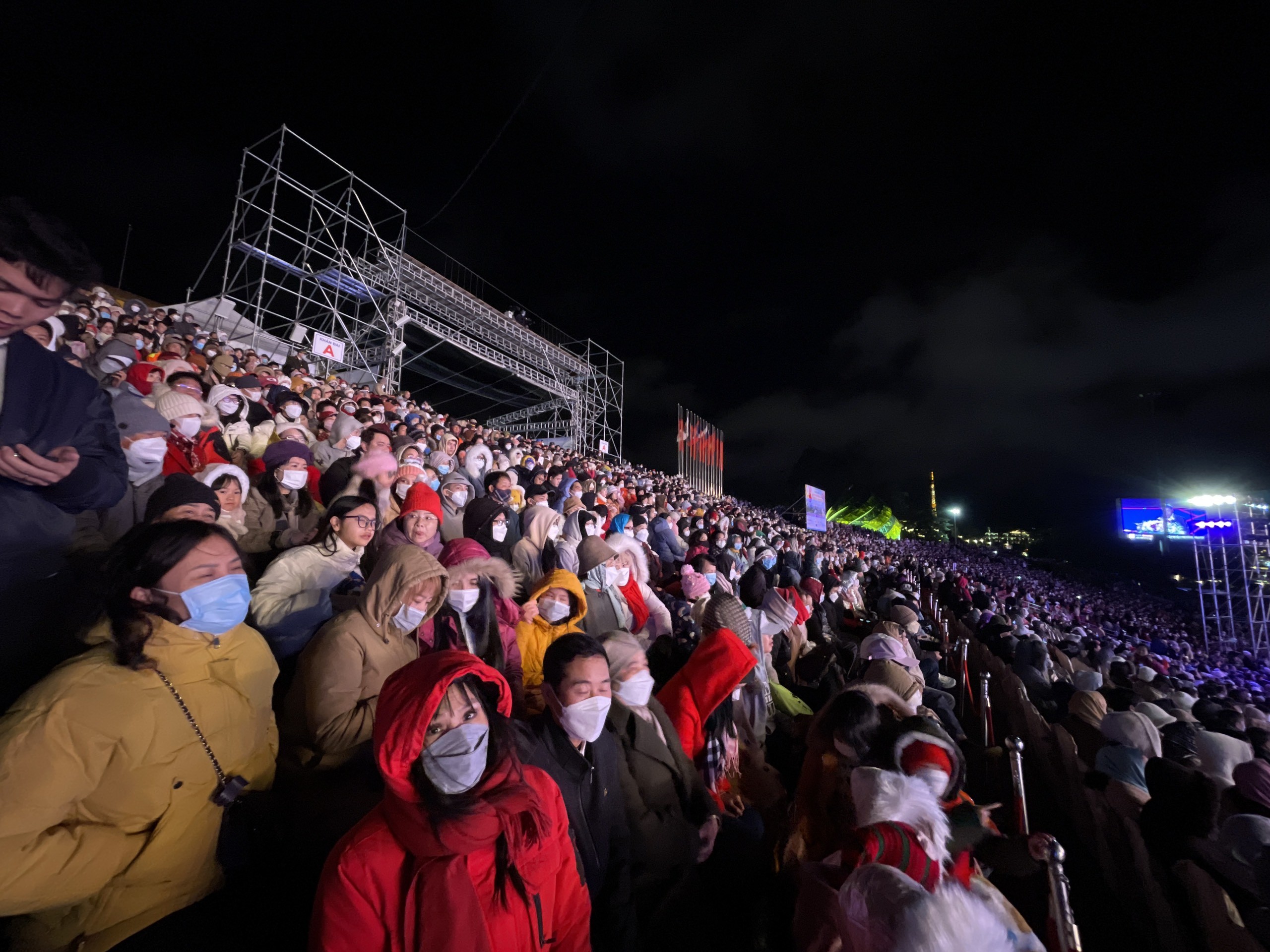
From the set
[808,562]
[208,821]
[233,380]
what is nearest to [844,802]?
[208,821]

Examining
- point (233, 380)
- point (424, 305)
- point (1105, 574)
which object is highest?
point (424, 305)

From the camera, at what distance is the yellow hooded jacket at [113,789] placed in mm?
1372

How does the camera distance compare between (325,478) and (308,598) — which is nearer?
(308,598)

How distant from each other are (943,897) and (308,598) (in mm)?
3060

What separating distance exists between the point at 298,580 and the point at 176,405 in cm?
229

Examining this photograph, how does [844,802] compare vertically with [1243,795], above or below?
above

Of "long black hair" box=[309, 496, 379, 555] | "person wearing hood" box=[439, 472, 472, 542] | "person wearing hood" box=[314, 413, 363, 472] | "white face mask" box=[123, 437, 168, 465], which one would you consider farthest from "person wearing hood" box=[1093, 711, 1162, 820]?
"person wearing hood" box=[314, 413, 363, 472]

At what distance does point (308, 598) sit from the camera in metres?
3.01

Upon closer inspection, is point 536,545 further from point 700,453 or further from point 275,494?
Result: point 700,453

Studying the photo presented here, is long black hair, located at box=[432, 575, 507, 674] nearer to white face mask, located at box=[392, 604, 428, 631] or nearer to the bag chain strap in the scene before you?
white face mask, located at box=[392, 604, 428, 631]

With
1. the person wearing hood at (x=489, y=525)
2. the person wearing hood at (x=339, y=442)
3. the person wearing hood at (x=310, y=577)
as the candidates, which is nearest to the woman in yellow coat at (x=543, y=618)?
the person wearing hood at (x=310, y=577)

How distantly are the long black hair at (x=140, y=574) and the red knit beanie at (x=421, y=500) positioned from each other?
210 centimetres

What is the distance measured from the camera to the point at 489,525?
527 centimetres

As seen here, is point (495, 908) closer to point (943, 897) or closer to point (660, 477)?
point (943, 897)
